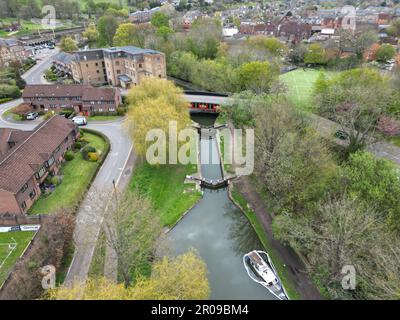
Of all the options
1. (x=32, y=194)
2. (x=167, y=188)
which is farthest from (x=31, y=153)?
(x=167, y=188)

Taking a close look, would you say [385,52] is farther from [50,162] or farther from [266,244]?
[50,162]

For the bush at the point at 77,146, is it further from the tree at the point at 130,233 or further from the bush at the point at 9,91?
the bush at the point at 9,91

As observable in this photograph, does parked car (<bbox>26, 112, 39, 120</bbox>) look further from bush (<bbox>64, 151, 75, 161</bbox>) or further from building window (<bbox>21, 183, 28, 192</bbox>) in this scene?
building window (<bbox>21, 183, 28, 192</bbox>)

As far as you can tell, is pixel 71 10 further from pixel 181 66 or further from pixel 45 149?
pixel 45 149

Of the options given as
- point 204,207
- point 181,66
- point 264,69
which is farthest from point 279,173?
point 181,66


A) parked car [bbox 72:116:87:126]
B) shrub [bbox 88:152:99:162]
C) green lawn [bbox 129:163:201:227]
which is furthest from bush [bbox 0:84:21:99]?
green lawn [bbox 129:163:201:227]
